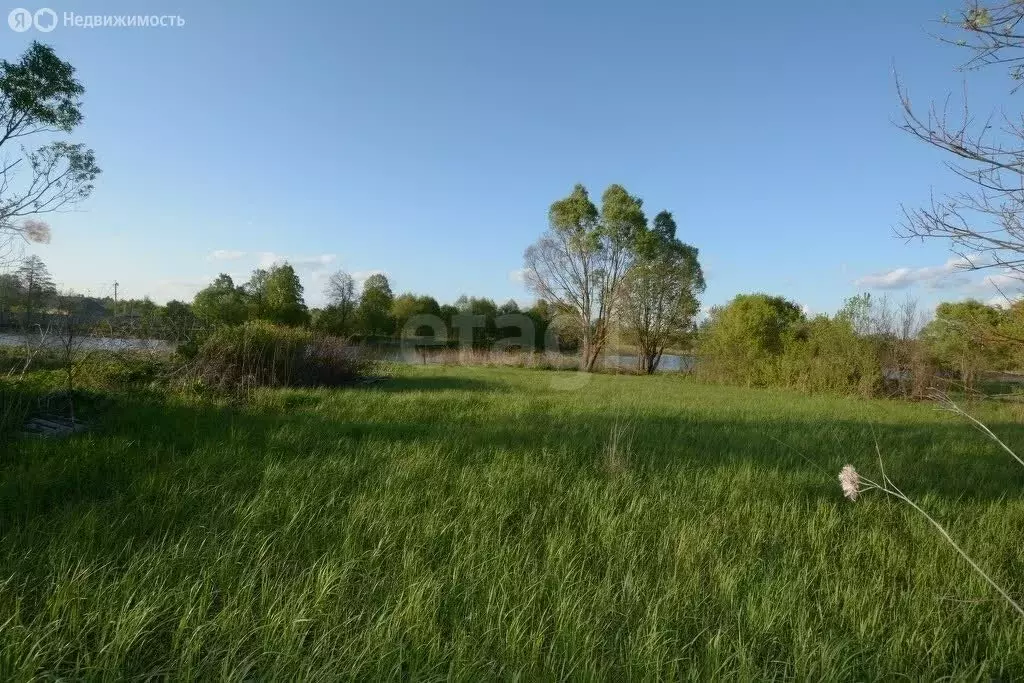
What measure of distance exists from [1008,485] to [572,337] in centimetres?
2227

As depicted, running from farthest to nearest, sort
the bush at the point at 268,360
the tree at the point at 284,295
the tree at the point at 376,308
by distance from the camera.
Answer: the tree at the point at 376,308, the tree at the point at 284,295, the bush at the point at 268,360

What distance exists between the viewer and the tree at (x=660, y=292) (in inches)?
971

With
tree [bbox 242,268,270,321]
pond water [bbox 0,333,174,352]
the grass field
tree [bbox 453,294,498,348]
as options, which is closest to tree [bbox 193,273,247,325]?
tree [bbox 242,268,270,321]

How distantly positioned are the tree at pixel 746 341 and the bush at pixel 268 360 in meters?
15.2

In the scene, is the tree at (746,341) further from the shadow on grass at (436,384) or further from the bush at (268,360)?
the bush at (268,360)

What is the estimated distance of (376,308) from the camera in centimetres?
3641

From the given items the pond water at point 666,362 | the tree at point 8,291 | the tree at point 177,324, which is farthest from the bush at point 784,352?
the tree at point 8,291

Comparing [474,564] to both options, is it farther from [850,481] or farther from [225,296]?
[225,296]

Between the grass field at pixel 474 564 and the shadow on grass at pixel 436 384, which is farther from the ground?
the shadow on grass at pixel 436 384

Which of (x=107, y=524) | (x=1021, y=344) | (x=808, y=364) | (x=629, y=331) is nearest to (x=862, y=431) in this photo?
(x=1021, y=344)

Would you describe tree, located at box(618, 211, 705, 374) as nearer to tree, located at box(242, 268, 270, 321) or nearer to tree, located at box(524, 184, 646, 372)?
tree, located at box(524, 184, 646, 372)

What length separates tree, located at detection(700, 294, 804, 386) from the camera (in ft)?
62.3

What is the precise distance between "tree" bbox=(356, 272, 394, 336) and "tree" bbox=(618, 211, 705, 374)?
17075 millimetres

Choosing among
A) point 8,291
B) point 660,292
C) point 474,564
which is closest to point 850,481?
point 474,564
